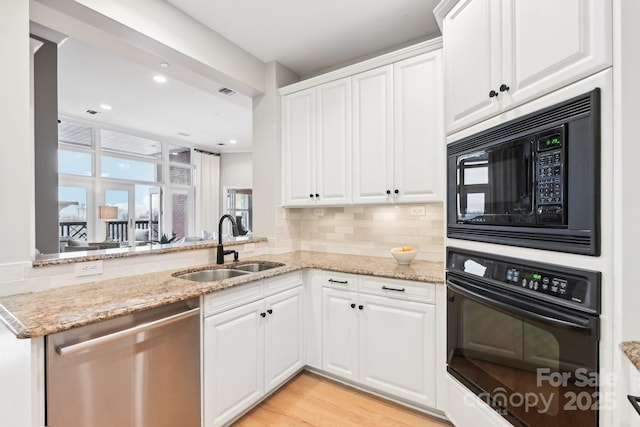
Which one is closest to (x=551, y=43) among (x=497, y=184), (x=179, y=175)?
(x=497, y=184)

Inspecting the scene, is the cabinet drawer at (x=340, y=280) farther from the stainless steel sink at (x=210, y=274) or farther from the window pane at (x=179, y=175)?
the window pane at (x=179, y=175)

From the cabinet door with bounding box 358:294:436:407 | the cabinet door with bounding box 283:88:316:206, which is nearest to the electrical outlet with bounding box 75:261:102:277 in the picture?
the cabinet door with bounding box 283:88:316:206

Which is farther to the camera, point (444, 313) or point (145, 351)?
point (444, 313)

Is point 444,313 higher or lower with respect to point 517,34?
lower

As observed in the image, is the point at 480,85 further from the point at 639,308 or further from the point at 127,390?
the point at 127,390

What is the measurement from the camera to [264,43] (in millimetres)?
2648

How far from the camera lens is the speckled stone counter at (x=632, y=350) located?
83 centimetres

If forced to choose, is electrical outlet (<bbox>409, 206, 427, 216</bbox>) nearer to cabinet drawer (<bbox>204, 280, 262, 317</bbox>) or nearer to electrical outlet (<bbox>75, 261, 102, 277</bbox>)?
cabinet drawer (<bbox>204, 280, 262, 317</bbox>)

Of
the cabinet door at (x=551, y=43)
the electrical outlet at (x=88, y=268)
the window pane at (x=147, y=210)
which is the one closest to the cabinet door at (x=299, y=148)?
the electrical outlet at (x=88, y=268)

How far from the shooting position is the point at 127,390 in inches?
54.2

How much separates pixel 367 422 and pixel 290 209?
191 cm

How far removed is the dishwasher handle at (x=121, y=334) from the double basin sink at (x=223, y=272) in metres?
0.62

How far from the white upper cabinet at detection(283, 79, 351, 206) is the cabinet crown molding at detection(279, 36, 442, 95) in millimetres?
50

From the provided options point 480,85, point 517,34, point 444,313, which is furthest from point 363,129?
point 444,313
